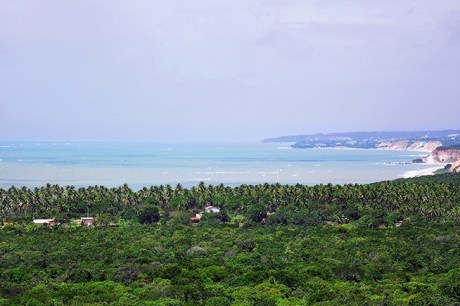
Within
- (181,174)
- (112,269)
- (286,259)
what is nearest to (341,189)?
(286,259)

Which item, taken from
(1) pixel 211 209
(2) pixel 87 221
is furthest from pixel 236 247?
(1) pixel 211 209

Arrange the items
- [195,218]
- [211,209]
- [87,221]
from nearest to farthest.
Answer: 1. [87,221]
2. [195,218]
3. [211,209]

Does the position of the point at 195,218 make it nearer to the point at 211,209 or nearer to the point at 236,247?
the point at 211,209

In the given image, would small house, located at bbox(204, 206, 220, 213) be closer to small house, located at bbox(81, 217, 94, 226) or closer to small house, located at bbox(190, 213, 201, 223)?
small house, located at bbox(190, 213, 201, 223)

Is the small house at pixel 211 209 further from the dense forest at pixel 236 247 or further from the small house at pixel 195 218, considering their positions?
the small house at pixel 195 218

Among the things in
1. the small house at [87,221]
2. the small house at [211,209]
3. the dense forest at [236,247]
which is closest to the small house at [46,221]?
the dense forest at [236,247]

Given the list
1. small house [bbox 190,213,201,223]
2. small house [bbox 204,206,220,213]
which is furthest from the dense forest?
small house [bbox 190,213,201,223]

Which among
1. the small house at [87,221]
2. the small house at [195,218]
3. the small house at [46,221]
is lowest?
the small house at [195,218]

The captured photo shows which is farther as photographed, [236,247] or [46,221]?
[46,221]

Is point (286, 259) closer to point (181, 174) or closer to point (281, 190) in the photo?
point (281, 190)
